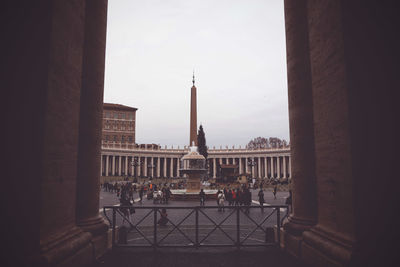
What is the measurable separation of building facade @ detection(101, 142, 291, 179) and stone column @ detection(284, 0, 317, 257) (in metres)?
77.4

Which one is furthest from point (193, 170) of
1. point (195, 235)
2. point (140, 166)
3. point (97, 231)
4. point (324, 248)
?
point (140, 166)

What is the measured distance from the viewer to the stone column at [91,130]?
6219 mm

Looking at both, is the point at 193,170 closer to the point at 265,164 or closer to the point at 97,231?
the point at 97,231

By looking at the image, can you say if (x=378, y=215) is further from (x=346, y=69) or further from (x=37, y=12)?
(x=37, y=12)

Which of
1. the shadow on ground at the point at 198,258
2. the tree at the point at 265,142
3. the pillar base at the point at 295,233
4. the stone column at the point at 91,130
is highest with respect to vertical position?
the tree at the point at 265,142

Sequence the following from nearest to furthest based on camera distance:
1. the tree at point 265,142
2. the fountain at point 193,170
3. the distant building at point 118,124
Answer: the fountain at point 193,170
the distant building at point 118,124
the tree at point 265,142

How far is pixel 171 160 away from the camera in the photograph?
92.4 m

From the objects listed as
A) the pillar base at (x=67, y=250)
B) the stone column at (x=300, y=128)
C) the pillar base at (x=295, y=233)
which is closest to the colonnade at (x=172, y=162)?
the pillar base at (x=295, y=233)

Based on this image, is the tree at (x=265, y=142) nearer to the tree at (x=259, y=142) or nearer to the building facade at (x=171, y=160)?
the tree at (x=259, y=142)

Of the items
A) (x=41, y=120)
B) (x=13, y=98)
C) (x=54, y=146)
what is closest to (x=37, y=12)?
(x=13, y=98)

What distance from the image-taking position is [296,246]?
6227 mm

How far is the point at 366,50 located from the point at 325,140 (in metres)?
1.74

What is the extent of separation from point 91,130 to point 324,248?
5.68m

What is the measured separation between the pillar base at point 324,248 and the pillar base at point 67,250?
467cm
